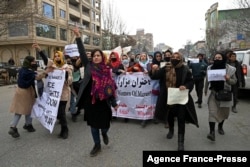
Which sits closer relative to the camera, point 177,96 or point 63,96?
point 177,96

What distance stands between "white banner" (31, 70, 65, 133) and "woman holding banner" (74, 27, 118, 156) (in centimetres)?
117

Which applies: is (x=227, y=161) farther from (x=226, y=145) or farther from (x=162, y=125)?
(x=162, y=125)

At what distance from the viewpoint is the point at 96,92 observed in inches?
170

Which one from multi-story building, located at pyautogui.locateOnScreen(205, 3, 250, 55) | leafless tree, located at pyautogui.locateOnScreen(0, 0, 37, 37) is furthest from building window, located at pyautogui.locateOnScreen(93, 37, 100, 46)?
leafless tree, located at pyautogui.locateOnScreen(0, 0, 37, 37)

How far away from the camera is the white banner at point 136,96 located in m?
6.75

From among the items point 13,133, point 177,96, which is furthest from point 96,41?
point 177,96

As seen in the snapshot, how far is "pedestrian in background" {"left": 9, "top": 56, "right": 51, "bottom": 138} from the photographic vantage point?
221 inches

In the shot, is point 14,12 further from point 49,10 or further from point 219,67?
point 49,10

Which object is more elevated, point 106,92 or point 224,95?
point 106,92

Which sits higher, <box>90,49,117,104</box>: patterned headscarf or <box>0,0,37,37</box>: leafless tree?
<box>0,0,37,37</box>: leafless tree

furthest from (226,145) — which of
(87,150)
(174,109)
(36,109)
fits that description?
(36,109)

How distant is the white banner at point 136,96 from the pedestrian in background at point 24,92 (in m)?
2.18

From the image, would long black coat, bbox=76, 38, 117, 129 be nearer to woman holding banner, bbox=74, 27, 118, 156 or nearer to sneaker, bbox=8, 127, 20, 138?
woman holding banner, bbox=74, 27, 118, 156

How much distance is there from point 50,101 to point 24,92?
0.62m
